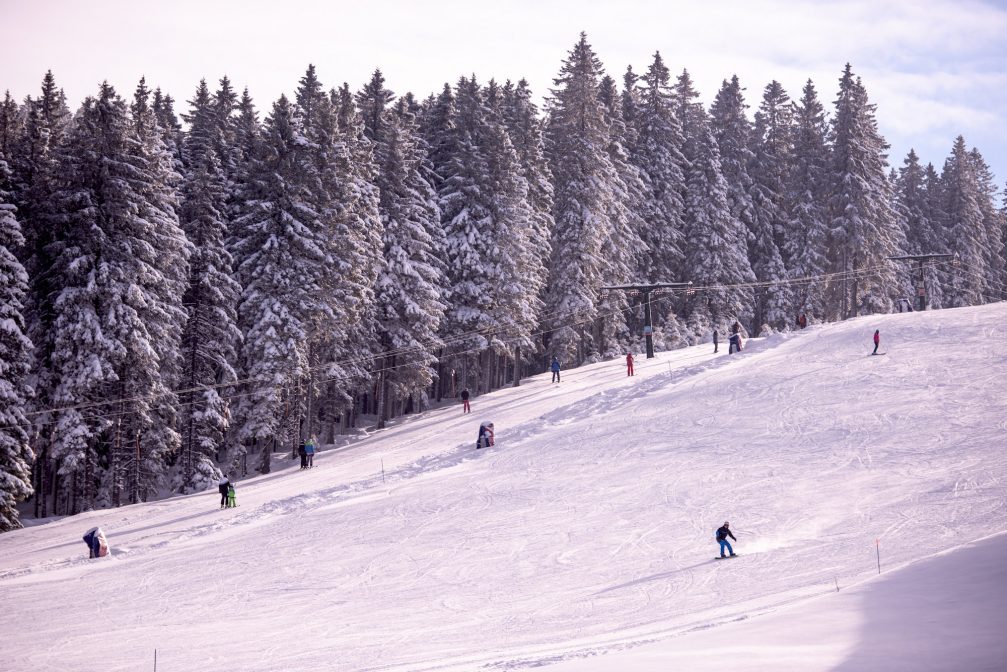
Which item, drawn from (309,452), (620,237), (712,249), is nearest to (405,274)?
(309,452)

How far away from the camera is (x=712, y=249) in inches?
2499

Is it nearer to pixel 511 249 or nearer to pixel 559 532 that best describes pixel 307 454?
pixel 559 532

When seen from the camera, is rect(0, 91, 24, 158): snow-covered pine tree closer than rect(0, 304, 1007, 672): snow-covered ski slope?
No

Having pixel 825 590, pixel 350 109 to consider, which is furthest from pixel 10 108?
pixel 825 590

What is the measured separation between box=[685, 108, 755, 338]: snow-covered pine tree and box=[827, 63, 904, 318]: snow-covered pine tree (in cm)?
646

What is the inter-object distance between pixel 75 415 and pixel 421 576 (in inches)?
774

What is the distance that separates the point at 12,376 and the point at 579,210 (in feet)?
108

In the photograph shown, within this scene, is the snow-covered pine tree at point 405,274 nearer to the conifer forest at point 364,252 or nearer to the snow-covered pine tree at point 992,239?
the conifer forest at point 364,252

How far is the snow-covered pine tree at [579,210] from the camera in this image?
53.7 meters

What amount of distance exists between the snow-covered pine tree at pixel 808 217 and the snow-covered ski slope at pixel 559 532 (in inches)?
1054

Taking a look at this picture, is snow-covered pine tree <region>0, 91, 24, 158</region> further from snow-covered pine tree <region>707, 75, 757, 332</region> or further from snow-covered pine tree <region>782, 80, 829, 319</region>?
snow-covered pine tree <region>782, 80, 829, 319</region>

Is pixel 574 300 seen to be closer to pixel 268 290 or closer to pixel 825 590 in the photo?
pixel 268 290

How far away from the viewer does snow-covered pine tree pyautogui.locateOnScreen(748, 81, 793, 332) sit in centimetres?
6594

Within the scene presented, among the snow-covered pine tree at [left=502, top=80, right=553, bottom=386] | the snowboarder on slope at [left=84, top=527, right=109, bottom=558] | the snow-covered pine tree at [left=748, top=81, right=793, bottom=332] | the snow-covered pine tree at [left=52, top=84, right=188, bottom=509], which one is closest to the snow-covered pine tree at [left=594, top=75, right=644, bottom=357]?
the snow-covered pine tree at [left=502, top=80, right=553, bottom=386]
